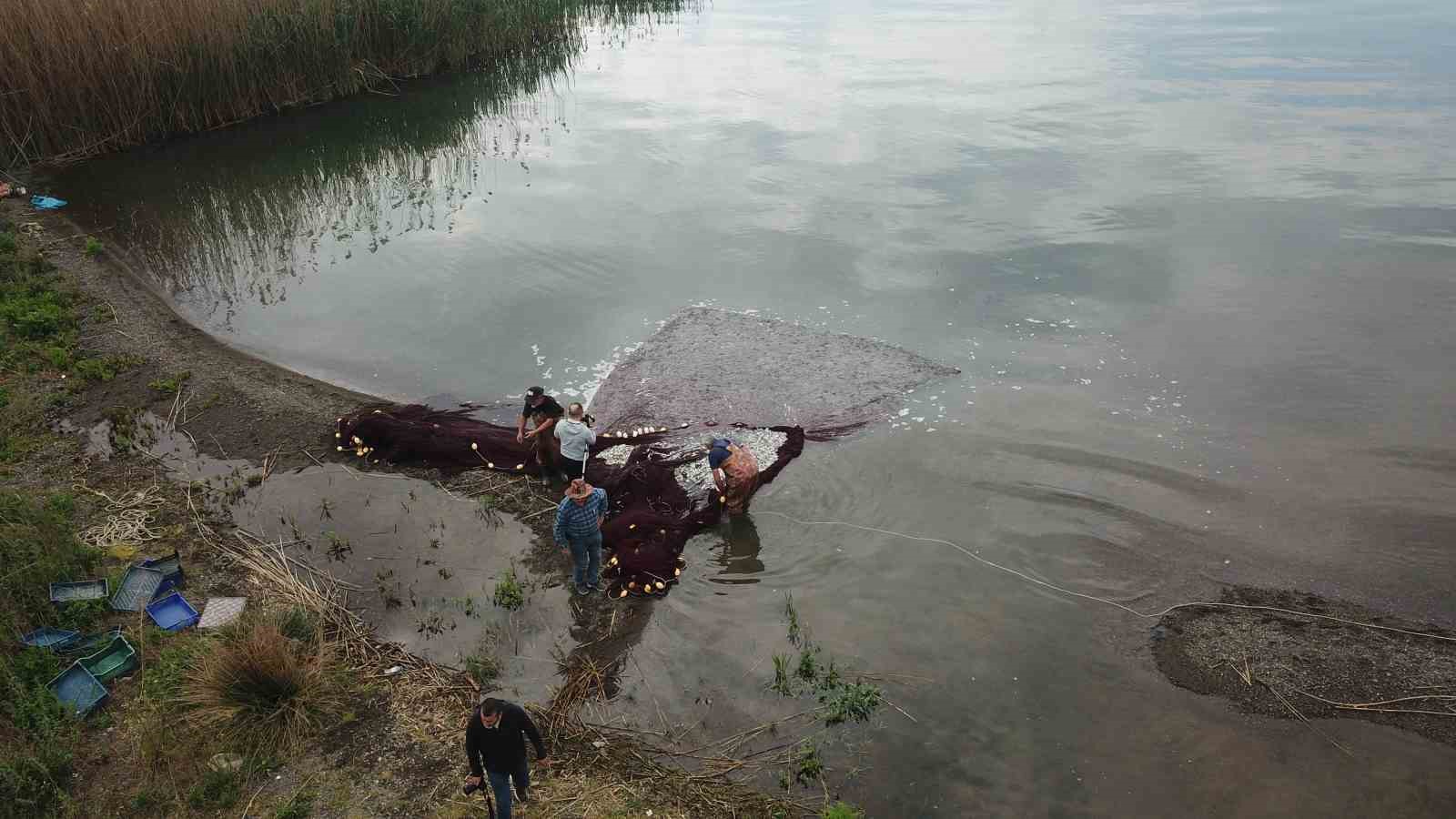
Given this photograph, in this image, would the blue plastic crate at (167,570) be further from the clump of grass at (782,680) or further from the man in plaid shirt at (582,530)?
the clump of grass at (782,680)

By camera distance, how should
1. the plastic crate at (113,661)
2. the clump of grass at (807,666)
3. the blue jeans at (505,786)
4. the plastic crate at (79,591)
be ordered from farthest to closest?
the plastic crate at (79,591)
the clump of grass at (807,666)
the plastic crate at (113,661)
the blue jeans at (505,786)

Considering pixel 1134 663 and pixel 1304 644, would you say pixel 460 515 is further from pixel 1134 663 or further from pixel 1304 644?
pixel 1304 644

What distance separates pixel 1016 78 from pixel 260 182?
752 inches

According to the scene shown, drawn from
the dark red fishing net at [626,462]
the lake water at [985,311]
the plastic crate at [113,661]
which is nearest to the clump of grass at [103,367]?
the lake water at [985,311]

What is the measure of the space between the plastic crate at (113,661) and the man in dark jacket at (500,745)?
3.13 metres

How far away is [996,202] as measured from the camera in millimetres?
16625

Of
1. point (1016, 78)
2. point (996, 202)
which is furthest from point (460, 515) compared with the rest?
point (1016, 78)

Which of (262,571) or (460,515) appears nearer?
(262,571)

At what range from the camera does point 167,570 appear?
7844 millimetres

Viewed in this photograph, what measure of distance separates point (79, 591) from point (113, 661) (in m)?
0.95

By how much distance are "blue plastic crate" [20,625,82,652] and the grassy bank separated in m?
14.1

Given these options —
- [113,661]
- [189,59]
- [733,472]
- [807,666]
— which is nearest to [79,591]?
[113,661]

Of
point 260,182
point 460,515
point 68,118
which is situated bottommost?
point 460,515

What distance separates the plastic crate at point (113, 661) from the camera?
678 cm
